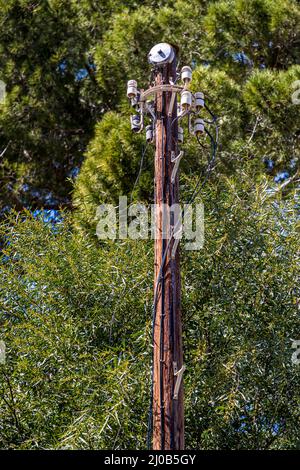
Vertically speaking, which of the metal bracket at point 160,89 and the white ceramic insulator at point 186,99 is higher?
the metal bracket at point 160,89

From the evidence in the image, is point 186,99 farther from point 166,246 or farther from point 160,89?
point 166,246

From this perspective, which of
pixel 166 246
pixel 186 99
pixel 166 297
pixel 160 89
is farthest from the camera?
pixel 160 89

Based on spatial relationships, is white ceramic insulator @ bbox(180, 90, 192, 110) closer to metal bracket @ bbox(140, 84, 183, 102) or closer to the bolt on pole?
the bolt on pole

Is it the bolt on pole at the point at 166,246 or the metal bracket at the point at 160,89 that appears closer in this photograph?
the bolt on pole at the point at 166,246

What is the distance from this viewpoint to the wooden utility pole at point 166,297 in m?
4.73

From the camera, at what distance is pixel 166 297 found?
505 centimetres

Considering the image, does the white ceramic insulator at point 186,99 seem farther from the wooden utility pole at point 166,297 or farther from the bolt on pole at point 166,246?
the wooden utility pole at point 166,297

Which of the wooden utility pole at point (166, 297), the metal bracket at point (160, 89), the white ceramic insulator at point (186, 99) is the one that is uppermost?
the metal bracket at point (160, 89)

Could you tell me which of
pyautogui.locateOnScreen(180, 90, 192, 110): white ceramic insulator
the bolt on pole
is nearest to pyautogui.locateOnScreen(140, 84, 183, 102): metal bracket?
the bolt on pole

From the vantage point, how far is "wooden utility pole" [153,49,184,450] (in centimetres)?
473

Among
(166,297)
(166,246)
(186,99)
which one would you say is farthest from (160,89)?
(166,297)

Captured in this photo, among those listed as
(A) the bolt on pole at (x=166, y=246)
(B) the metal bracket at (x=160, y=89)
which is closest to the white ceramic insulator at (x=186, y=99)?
(A) the bolt on pole at (x=166, y=246)

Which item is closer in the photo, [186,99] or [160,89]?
[186,99]

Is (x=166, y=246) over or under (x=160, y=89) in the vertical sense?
under
